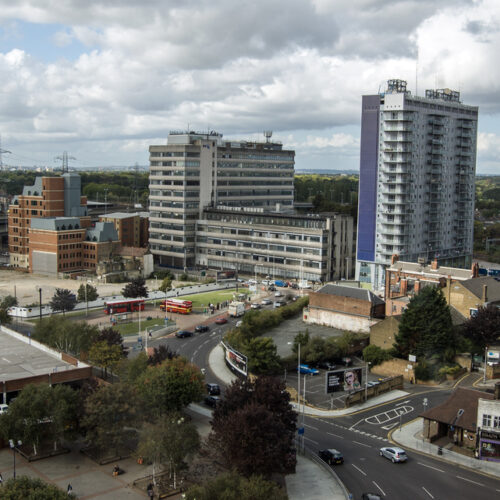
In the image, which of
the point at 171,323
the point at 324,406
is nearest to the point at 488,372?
the point at 324,406

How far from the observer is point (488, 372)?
72.1 meters

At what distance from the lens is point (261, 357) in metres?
70.1

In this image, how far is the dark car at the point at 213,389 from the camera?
212 feet

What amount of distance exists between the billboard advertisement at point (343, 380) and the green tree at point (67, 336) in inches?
1043

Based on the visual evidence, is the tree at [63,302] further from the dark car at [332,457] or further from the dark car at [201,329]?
the dark car at [332,457]

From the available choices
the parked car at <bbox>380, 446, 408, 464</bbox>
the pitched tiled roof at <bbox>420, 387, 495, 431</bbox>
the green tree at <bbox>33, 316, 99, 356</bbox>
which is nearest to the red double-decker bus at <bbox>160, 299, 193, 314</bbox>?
the green tree at <bbox>33, 316, 99, 356</bbox>

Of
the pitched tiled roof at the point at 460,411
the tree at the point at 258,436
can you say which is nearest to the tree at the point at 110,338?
the tree at the point at 258,436

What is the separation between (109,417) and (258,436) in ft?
43.6

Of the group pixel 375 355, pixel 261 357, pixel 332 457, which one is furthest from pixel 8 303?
pixel 332 457

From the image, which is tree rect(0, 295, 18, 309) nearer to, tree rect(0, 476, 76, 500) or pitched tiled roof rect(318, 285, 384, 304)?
pitched tiled roof rect(318, 285, 384, 304)

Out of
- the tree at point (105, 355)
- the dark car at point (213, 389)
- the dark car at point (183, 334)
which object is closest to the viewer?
the dark car at point (213, 389)

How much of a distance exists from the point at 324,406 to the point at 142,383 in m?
19.7

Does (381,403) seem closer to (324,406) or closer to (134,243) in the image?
(324,406)

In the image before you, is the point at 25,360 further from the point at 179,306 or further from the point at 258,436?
the point at 179,306
